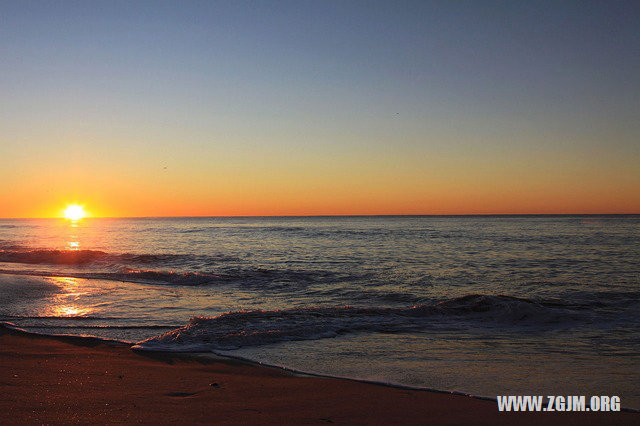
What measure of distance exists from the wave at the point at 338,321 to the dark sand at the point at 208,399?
1.32 meters

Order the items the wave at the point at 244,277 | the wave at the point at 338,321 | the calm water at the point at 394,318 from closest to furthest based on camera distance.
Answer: the calm water at the point at 394,318, the wave at the point at 338,321, the wave at the point at 244,277

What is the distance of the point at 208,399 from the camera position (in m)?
4.82

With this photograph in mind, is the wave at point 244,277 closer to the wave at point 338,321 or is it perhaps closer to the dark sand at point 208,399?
the wave at point 338,321

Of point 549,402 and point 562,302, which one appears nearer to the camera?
point 549,402

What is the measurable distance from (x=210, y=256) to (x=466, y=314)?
19950mm

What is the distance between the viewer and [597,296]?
13133mm

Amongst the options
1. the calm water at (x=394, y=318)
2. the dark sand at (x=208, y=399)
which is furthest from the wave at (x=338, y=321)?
the dark sand at (x=208, y=399)

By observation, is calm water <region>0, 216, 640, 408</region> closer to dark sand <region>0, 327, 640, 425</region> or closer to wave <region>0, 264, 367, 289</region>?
wave <region>0, 264, 367, 289</region>

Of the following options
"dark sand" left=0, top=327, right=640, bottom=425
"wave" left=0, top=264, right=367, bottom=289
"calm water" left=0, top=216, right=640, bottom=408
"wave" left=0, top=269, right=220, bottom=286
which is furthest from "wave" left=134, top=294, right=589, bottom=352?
"wave" left=0, top=269, right=220, bottom=286

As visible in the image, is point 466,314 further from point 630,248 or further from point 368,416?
point 630,248

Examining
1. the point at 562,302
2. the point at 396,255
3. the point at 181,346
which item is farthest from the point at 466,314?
the point at 396,255

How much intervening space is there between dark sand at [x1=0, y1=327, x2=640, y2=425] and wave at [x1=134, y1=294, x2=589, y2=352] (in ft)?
4.32

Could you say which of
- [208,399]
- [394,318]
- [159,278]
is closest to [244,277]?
[159,278]

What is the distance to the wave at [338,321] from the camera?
7770 millimetres
